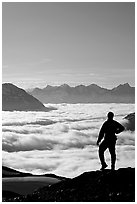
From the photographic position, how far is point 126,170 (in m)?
19.8

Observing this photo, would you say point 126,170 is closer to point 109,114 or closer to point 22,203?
point 109,114

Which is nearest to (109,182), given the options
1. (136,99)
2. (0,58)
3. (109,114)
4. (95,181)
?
(95,181)

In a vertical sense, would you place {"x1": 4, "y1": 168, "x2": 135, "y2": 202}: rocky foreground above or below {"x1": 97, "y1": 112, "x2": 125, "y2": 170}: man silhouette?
below

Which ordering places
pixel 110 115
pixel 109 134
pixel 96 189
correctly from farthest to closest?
pixel 109 134 < pixel 110 115 < pixel 96 189

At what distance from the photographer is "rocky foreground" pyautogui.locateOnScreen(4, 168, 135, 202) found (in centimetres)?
1777

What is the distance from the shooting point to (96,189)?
60.8 ft

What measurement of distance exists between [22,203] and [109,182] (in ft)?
16.6

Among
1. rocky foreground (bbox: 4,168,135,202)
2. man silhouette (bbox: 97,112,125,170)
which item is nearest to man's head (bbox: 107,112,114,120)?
man silhouette (bbox: 97,112,125,170)

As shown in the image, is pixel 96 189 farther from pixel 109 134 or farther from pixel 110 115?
pixel 110 115

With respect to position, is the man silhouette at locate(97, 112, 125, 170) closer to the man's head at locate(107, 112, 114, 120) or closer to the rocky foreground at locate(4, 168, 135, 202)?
the man's head at locate(107, 112, 114, 120)

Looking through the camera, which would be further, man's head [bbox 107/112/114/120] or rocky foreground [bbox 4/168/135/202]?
→ man's head [bbox 107/112/114/120]

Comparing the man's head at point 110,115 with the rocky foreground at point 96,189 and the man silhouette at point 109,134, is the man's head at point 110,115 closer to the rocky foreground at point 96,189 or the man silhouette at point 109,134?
the man silhouette at point 109,134

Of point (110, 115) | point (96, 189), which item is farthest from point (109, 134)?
point (96, 189)

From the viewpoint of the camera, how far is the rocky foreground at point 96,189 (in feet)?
58.3
